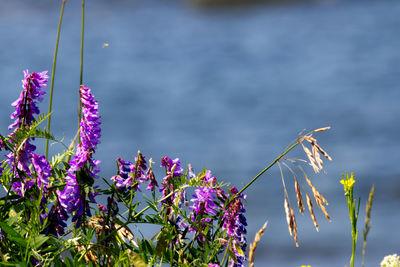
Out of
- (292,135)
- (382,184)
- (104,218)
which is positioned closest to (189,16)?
(292,135)

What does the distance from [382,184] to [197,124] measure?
2901mm

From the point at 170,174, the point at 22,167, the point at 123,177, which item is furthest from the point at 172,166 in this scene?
the point at 22,167

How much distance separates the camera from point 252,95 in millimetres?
10742

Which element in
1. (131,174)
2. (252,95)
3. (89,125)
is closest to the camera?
(89,125)

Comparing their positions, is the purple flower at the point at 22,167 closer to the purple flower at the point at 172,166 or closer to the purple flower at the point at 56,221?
the purple flower at the point at 56,221

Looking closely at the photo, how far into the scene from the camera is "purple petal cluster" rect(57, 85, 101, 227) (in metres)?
1.48

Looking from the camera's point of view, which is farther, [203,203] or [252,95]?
[252,95]

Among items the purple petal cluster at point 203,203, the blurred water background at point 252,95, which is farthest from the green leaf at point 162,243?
the blurred water background at point 252,95

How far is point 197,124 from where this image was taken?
30.5ft

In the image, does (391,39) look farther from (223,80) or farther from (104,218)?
(104,218)

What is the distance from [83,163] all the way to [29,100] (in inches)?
8.2

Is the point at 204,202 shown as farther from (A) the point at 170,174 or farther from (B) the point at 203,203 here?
(A) the point at 170,174

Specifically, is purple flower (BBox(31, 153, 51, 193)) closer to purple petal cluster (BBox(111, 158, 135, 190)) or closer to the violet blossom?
the violet blossom

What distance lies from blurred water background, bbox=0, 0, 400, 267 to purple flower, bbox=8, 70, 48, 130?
4222mm
